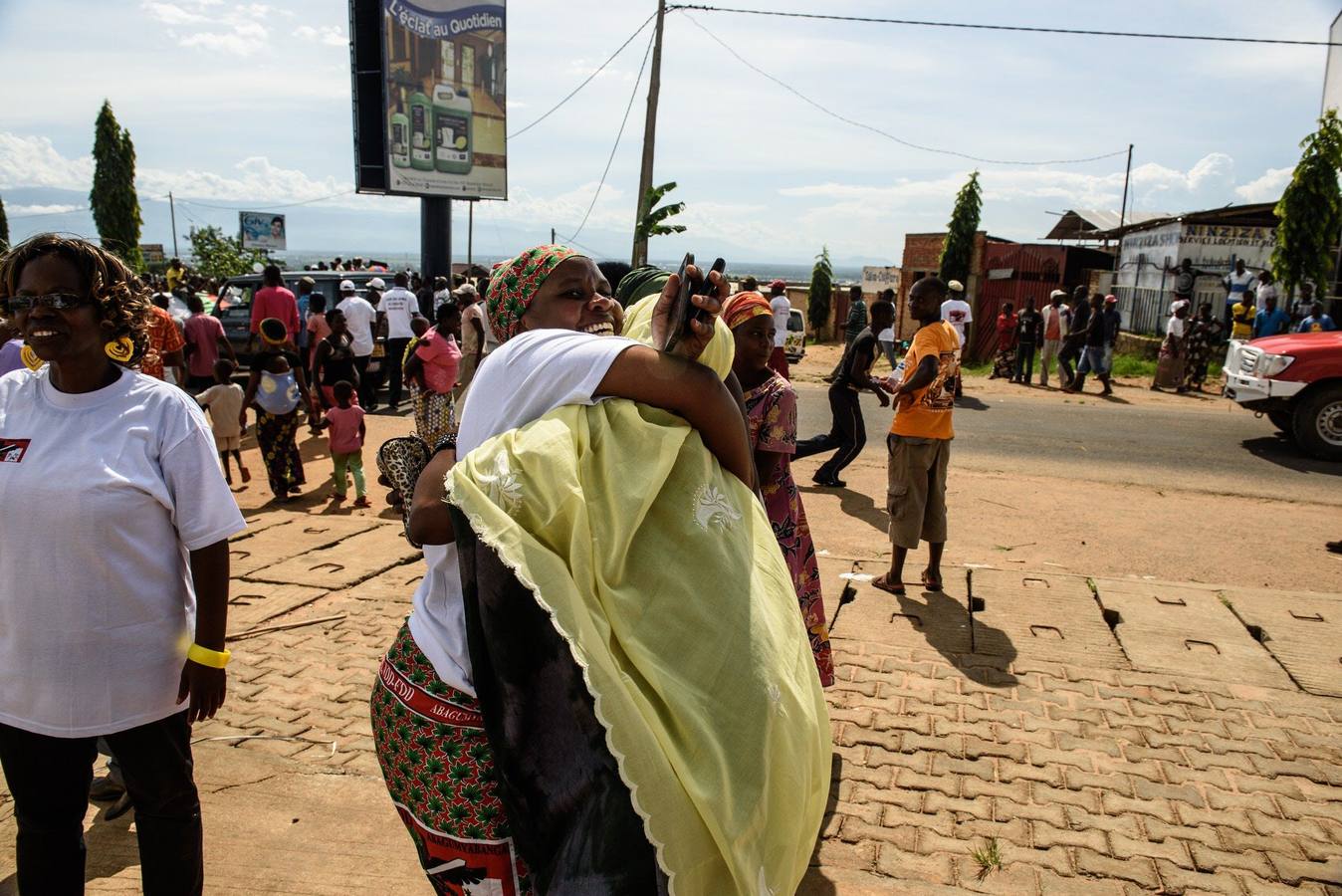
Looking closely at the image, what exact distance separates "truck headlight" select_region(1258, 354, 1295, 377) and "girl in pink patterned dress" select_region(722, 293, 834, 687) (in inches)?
368

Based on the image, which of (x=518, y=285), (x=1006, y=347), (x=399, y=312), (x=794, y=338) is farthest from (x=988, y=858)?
(x=794, y=338)

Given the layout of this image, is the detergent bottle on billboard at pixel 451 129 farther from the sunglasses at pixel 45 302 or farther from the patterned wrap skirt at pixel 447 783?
the patterned wrap skirt at pixel 447 783

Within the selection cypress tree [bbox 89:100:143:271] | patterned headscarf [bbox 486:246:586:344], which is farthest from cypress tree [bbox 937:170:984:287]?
cypress tree [bbox 89:100:143:271]

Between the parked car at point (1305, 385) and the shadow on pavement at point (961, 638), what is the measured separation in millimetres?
7433

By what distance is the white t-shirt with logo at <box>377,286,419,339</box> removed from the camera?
43.7ft

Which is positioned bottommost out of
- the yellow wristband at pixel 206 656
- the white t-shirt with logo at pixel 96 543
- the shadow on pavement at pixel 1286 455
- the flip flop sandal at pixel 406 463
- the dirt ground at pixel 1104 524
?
the dirt ground at pixel 1104 524

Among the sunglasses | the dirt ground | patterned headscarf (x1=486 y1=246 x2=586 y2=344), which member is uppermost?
patterned headscarf (x1=486 y1=246 x2=586 y2=344)

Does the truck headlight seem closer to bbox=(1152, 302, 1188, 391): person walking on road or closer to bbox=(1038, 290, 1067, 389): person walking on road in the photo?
bbox=(1152, 302, 1188, 391): person walking on road

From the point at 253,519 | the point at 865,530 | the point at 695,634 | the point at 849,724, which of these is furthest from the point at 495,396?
the point at 253,519

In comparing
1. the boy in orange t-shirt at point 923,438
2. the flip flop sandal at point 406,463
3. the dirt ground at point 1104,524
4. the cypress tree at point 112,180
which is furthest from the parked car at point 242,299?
the cypress tree at point 112,180

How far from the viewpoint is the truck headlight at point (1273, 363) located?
10367 mm

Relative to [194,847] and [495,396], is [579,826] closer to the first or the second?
[495,396]

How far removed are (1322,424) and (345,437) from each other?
1024 cm

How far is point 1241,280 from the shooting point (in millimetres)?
18812
